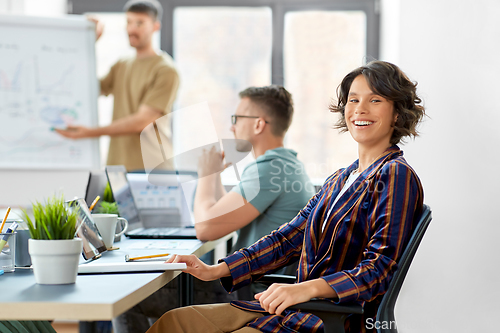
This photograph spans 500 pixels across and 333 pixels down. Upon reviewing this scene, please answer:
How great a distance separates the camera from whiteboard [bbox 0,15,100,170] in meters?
2.77

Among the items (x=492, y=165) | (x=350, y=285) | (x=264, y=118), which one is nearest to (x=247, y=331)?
(x=350, y=285)

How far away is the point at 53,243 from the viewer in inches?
34.1

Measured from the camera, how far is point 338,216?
1119 mm

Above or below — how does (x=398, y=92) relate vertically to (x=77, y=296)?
above

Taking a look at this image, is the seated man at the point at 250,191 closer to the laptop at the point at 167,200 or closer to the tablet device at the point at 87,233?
the laptop at the point at 167,200

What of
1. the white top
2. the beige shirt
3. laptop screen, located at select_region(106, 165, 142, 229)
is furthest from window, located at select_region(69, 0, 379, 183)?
the white top

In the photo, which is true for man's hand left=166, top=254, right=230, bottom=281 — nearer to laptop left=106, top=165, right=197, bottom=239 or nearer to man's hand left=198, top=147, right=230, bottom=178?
laptop left=106, top=165, right=197, bottom=239

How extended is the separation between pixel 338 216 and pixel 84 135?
2.09 m

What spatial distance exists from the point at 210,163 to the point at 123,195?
0.36m

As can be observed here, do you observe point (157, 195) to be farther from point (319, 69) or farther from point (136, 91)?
point (319, 69)

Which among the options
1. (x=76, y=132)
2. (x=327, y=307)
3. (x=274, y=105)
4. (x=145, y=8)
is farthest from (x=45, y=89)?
(x=327, y=307)

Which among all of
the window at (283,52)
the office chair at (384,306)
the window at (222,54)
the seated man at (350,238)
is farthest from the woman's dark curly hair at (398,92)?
the window at (222,54)

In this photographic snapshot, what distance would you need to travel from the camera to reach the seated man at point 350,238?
97cm

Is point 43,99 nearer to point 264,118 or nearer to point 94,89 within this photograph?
point 94,89
